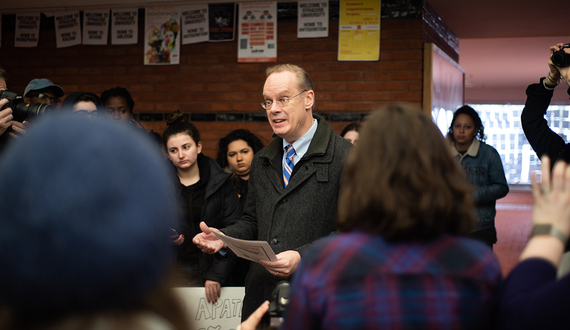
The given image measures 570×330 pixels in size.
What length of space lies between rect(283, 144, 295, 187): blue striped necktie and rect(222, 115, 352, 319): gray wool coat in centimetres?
2

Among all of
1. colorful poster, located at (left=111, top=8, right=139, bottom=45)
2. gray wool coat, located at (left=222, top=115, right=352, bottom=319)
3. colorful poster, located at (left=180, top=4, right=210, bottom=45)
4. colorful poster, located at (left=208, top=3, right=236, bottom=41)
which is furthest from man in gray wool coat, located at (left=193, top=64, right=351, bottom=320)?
colorful poster, located at (left=111, top=8, right=139, bottom=45)

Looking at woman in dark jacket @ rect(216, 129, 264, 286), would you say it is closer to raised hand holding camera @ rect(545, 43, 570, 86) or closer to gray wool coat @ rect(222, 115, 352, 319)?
gray wool coat @ rect(222, 115, 352, 319)

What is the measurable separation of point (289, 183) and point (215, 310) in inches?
36.8

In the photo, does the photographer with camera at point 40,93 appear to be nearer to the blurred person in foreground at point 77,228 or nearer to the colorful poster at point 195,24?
the colorful poster at point 195,24

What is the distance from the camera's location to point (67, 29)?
4734 mm

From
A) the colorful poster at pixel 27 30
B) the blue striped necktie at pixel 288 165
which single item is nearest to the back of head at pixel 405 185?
the blue striped necktie at pixel 288 165

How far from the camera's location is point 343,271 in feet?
2.86

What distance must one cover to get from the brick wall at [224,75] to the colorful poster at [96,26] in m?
0.09

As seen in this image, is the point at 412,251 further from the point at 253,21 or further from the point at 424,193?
the point at 253,21

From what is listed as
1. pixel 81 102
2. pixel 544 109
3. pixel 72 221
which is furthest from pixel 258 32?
pixel 72 221

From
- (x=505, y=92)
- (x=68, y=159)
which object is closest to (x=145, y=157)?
(x=68, y=159)

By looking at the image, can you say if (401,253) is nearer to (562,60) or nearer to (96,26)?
(562,60)

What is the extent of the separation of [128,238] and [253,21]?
4106 millimetres

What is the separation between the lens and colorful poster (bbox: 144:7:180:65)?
14.8 ft
